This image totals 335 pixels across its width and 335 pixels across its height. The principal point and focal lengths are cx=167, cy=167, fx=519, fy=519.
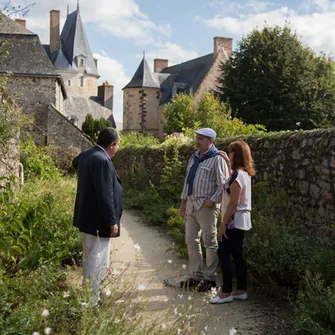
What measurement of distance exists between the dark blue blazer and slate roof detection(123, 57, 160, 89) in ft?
172

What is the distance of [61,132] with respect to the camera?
25297 mm

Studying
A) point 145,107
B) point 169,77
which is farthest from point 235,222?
point 169,77

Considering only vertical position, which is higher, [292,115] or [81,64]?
[81,64]

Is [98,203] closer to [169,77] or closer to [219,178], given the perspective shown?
[219,178]

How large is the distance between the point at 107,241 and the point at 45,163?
1261cm

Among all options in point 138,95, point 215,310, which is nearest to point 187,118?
point 215,310

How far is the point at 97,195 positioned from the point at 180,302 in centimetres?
141

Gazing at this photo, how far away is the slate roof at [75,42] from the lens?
206 feet

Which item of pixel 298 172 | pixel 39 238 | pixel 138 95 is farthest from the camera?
pixel 138 95

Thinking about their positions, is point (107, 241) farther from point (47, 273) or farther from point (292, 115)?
point (292, 115)

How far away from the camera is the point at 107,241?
470 centimetres

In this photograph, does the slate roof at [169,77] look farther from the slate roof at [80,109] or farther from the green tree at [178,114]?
the green tree at [178,114]

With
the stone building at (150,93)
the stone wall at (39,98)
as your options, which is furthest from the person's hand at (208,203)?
the stone building at (150,93)

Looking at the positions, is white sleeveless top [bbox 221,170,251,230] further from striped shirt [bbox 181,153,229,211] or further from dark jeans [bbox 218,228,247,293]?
striped shirt [bbox 181,153,229,211]
